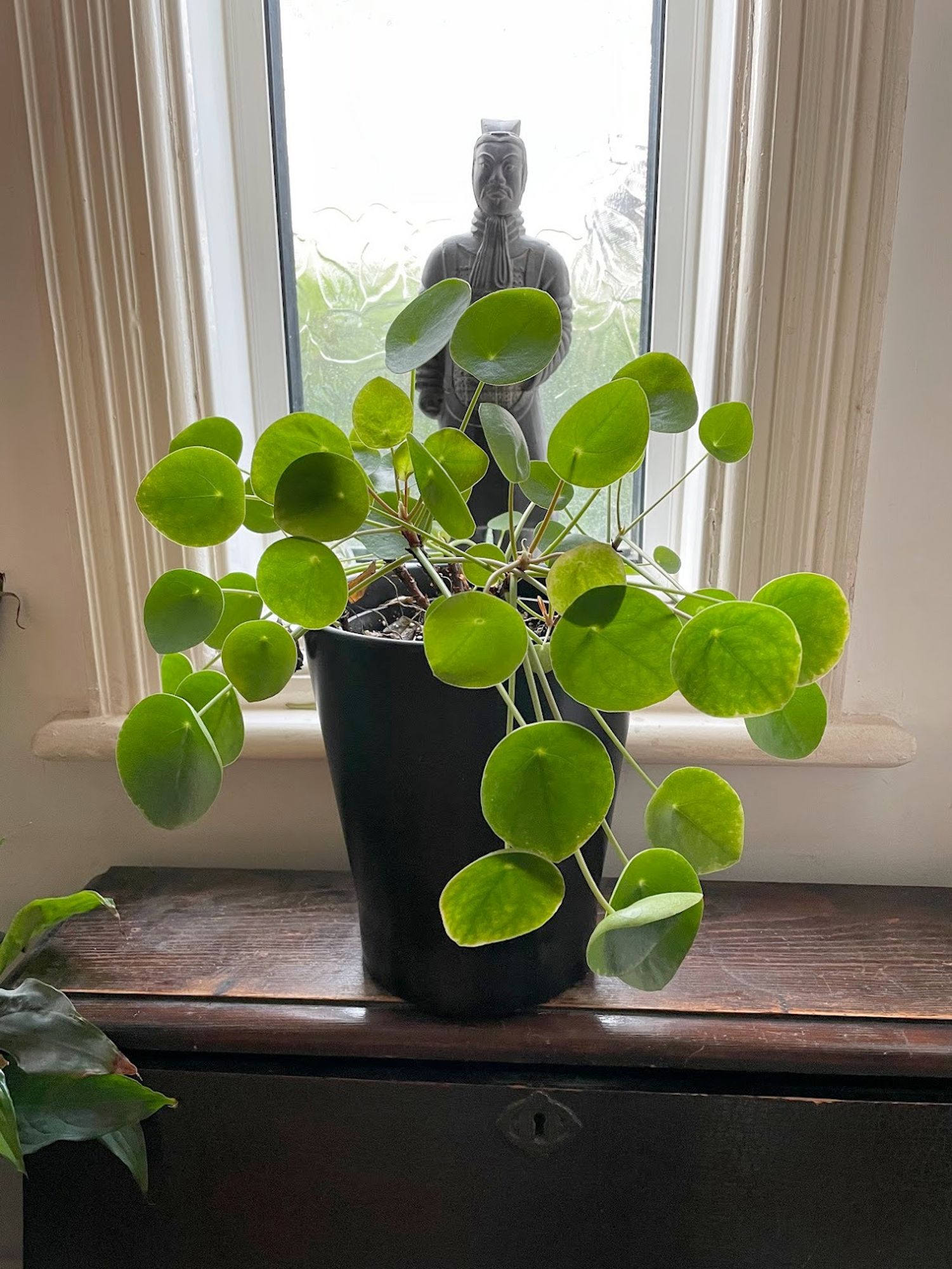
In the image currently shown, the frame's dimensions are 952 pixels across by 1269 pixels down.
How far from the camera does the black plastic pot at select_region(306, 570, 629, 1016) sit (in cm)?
62

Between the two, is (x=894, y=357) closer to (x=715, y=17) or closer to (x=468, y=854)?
(x=715, y=17)

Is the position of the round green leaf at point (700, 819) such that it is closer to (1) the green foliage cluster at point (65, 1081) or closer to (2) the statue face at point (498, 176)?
(1) the green foliage cluster at point (65, 1081)

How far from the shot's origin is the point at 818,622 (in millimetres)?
484

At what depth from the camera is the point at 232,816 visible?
3.34ft

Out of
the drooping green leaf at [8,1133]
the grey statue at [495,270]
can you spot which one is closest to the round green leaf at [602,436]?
the grey statue at [495,270]

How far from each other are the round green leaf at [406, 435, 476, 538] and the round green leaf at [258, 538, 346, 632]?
7 cm

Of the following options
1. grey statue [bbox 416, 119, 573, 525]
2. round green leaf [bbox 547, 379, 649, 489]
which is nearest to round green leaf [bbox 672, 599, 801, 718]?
round green leaf [bbox 547, 379, 649, 489]

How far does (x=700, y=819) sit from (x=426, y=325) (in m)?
0.35

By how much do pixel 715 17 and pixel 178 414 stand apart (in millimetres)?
685

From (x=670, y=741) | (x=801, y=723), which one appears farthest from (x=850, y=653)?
(x=801, y=723)

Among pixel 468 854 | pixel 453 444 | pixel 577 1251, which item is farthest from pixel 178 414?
pixel 577 1251

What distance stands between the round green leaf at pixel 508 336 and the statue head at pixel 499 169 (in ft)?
1.22

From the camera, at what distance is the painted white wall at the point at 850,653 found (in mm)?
838

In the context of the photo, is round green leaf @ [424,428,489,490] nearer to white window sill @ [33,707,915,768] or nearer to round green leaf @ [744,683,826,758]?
round green leaf @ [744,683,826,758]
